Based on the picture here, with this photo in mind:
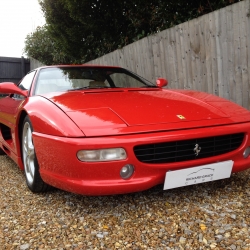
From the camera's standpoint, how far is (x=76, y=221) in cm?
202

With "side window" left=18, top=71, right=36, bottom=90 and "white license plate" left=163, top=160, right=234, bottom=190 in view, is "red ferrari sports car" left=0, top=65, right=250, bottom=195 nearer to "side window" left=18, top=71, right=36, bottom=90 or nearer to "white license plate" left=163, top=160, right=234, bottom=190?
"white license plate" left=163, top=160, right=234, bottom=190

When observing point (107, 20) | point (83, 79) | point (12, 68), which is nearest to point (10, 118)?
point (83, 79)

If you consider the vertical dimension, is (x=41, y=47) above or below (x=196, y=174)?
below

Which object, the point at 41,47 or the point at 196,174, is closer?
the point at 196,174

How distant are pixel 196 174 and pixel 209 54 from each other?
282cm

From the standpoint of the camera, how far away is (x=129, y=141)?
6.30 feet

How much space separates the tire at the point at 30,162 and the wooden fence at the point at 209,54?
9.19 ft

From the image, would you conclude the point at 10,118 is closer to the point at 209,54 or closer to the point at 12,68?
the point at 209,54

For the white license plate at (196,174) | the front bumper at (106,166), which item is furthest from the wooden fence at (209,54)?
the front bumper at (106,166)

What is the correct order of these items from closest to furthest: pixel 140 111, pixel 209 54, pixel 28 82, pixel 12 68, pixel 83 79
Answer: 1. pixel 140 111
2. pixel 83 79
3. pixel 28 82
4. pixel 209 54
5. pixel 12 68

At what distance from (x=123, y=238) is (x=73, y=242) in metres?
0.29

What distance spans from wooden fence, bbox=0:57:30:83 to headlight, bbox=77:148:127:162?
12.5 meters

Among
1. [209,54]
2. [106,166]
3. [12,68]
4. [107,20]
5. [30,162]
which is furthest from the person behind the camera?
[12,68]

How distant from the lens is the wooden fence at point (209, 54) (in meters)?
3.96
